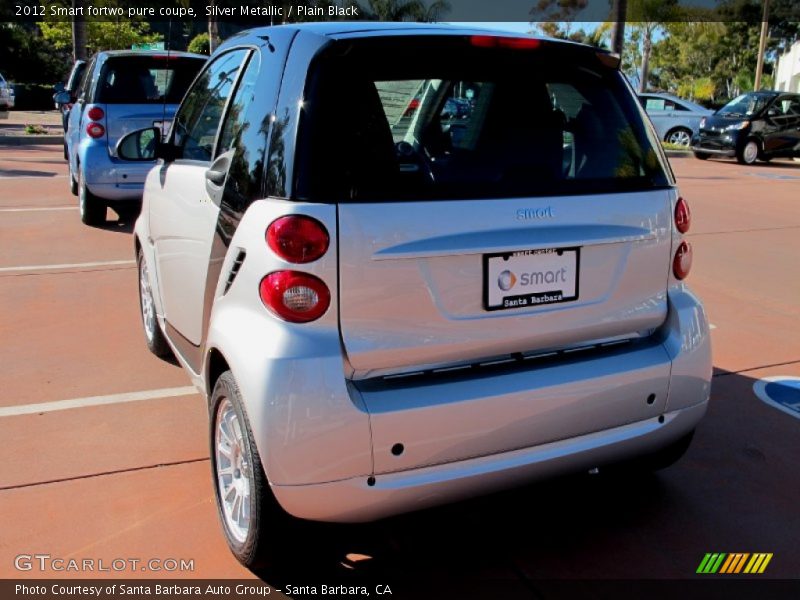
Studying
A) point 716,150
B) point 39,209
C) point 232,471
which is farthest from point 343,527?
point 716,150

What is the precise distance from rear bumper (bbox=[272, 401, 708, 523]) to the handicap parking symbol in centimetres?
179

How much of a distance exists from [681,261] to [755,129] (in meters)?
18.1

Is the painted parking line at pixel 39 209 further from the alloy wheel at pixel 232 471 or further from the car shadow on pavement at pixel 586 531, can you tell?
the car shadow on pavement at pixel 586 531

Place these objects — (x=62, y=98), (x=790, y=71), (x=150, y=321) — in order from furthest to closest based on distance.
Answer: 1. (x=790, y=71)
2. (x=62, y=98)
3. (x=150, y=321)

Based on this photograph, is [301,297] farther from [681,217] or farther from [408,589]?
[681,217]

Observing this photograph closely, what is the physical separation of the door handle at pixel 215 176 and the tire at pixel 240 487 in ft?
2.51

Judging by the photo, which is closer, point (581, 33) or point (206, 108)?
point (206, 108)

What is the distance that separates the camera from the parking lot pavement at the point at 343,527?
3041 millimetres

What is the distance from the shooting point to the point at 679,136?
893 inches

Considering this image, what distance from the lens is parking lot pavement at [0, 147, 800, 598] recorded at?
120 inches

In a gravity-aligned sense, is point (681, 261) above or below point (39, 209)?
above

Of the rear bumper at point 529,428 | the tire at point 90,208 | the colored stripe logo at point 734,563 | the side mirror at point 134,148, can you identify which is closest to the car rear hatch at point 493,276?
the rear bumper at point 529,428

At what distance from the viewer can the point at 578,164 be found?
305 cm

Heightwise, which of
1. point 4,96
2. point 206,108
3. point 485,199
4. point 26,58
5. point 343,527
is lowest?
point 343,527
